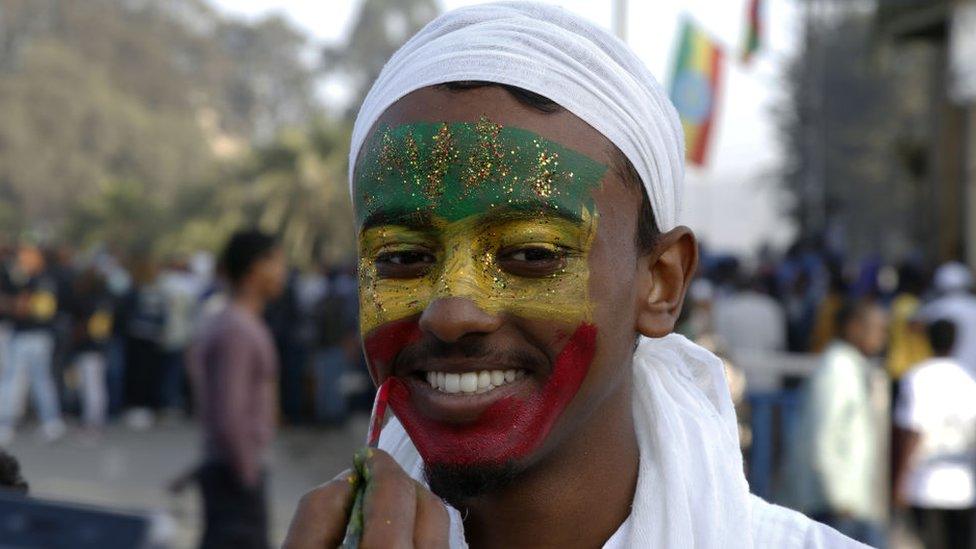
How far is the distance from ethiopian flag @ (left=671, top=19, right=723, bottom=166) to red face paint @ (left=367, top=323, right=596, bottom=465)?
27.4ft

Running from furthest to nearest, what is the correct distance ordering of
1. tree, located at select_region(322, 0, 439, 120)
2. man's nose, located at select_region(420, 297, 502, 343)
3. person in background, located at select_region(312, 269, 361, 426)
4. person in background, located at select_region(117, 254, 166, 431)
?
tree, located at select_region(322, 0, 439, 120), person in background, located at select_region(117, 254, 166, 431), person in background, located at select_region(312, 269, 361, 426), man's nose, located at select_region(420, 297, 502, 343)

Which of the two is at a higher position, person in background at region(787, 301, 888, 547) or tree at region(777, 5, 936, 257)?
tree at region(777, 5, 936, 257)

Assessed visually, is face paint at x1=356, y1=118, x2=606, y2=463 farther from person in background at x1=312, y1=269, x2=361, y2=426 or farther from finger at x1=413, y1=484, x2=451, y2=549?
person in background at x1=312, y1=269, x2=361, y2=426

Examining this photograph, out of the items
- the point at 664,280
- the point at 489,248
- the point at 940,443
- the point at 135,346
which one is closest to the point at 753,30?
the point at 135,346

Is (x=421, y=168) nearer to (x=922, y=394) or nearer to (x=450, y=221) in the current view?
(x=450, y=221)

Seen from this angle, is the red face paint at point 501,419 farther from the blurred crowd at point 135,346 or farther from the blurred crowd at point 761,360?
the blurred crowd at point 135,346

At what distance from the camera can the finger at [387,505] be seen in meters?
1.35

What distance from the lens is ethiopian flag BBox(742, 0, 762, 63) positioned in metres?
13.2

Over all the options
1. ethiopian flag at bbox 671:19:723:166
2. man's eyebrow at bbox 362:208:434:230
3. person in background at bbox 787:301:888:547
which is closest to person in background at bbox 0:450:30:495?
man's eyebrow at bbox 362:208:434:230

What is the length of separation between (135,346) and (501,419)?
11.6 m

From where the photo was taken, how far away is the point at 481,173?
158cm

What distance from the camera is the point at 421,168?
1.61 m

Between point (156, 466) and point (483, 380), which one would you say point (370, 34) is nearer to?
point (156, 466)

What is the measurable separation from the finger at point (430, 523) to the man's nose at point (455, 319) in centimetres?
21
